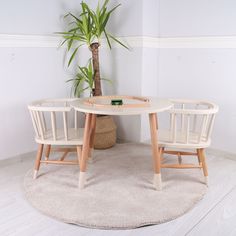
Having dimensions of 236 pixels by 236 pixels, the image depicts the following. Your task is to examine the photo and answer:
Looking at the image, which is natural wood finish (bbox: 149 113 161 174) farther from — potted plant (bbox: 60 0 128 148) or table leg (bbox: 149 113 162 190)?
potted plant (bbox: 60 0 128 148)

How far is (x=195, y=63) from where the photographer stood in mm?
3084

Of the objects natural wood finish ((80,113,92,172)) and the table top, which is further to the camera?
natural wood finish ((80,113,92,172))

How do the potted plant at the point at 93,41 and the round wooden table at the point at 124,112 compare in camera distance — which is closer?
the round wooden table at the point at 124,112

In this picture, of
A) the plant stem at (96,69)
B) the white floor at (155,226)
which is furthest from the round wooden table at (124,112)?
the plant stem at (96,69)

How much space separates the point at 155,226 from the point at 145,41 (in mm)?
1961

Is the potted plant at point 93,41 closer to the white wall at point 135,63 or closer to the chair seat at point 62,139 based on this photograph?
the white wall at point 135,63

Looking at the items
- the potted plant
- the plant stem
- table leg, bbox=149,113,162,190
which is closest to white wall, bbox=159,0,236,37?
the potted plant

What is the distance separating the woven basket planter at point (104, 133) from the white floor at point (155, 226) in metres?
0.99

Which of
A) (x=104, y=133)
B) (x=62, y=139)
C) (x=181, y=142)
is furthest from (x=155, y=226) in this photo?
(x=104, y=133)

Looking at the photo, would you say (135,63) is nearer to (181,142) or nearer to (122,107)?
(122,107)

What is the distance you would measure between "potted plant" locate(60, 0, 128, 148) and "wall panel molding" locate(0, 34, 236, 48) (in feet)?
0.40

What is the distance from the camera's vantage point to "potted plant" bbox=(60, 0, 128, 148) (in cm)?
302

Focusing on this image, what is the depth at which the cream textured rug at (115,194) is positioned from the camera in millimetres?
1960

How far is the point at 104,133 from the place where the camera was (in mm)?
3189
